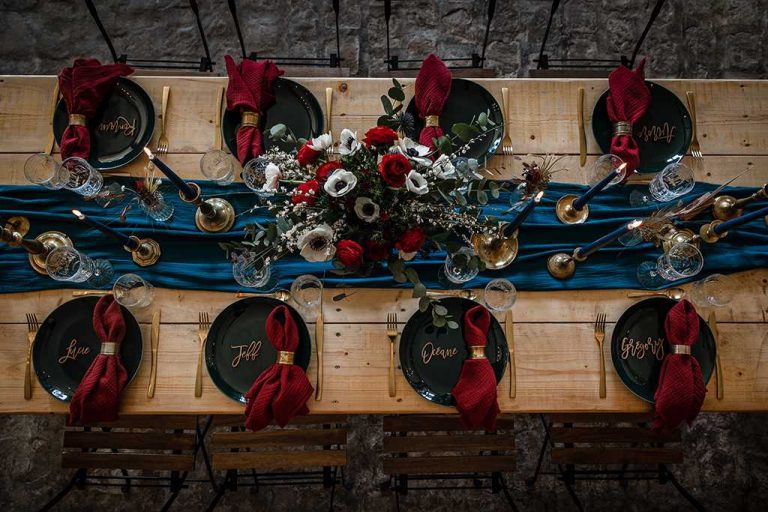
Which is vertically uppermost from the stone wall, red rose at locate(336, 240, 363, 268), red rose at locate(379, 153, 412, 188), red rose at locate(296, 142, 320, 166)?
the stone wall

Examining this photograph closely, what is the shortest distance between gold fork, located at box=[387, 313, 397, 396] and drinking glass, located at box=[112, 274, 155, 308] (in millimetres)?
809

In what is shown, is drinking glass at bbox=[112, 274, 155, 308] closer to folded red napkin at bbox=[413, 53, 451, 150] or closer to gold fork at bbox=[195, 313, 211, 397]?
gold fork at bbox=[195, 313, 211, 397]

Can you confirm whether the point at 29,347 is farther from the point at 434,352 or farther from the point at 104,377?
the point at 434,352

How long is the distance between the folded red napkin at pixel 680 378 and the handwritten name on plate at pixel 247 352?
4.32ft

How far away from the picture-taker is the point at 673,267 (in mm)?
1880

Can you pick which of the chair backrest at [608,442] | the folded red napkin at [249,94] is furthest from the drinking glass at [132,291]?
the chair backrest at [608,442]

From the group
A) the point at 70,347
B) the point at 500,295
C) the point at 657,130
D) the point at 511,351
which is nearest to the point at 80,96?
the point at 70,347

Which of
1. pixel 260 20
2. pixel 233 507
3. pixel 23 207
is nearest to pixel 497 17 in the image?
pixel 260 20

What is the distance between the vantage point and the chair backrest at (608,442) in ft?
7.63

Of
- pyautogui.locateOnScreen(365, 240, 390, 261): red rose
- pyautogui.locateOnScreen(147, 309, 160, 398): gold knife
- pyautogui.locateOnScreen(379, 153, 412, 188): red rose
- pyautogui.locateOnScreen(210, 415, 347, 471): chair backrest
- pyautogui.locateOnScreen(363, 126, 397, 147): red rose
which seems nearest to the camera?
pyautogui.locateOnScreen(379, 153, 412, 188): red rose

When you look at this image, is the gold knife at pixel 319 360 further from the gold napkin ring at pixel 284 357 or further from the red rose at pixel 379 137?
the red rose at pixel 379 137

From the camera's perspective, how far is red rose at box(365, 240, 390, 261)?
1614mm

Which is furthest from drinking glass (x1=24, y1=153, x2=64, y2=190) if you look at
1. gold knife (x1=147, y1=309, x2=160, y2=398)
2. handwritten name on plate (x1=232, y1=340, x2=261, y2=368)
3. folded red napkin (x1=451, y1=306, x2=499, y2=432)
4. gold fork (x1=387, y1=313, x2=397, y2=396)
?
folded red napkin (x1=451, y1=306, x2=499, y2=432)

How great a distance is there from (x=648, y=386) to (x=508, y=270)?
0.60 m
